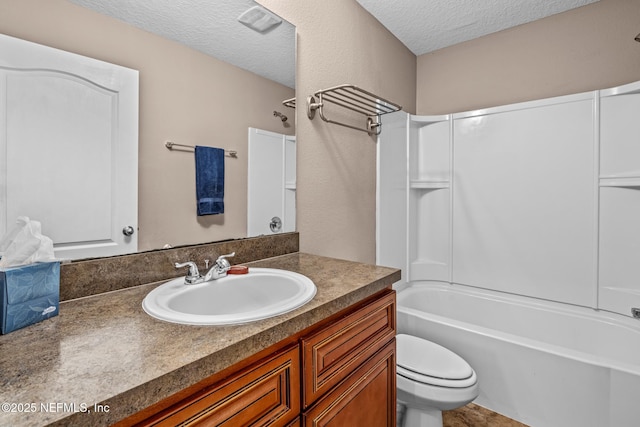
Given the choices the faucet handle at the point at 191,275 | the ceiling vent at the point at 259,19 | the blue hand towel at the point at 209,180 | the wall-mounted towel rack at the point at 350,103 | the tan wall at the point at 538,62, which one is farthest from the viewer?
the tan wall at the point at 538,62

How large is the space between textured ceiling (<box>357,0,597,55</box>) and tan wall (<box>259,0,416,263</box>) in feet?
0.36

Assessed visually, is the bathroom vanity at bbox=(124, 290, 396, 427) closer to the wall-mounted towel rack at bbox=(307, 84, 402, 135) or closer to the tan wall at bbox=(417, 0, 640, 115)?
the wall-mounted towel rack at bbox=(307, 84, 402, 135)

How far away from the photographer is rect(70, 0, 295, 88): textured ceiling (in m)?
0.99

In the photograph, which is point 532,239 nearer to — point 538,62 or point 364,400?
point 538,62

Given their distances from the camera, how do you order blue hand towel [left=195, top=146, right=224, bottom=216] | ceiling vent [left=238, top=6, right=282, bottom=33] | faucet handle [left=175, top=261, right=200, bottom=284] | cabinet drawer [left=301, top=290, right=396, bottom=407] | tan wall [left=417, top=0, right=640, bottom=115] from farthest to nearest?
tan wall [left=417, top=0, right=640, bottom=115], ceiling vent [left=238, top=6, right=282, bottom=33], blue hand towel [left=195, top=146, right=224, bottom=216], faucet handle [left=175, top=261, right=200, bottom=284], cabinet drawer [left=301, top=290, right=396, bottom=407]

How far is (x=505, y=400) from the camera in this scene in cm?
171

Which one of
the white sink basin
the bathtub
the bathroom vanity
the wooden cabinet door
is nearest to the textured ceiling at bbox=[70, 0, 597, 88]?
the white sink basin

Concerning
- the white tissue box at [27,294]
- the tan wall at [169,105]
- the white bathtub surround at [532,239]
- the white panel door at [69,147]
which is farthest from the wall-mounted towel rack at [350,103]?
the white tissue box at [27,294]

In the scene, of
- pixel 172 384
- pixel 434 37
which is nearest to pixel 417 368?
pixel 172 384

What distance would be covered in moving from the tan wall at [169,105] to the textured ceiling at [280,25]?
0.05 meters

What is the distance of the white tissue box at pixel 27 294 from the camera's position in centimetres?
63

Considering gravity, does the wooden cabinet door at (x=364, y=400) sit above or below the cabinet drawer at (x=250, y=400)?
below

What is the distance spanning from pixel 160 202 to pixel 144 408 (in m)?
0.72

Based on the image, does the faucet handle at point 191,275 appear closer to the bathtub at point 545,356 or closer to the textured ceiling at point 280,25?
the textured ceiling at point 280,25
